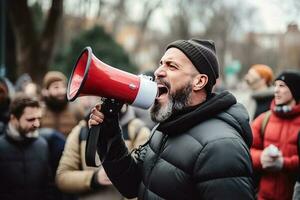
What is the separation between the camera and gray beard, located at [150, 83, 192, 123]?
2.78 m

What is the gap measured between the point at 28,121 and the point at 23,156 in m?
0.28

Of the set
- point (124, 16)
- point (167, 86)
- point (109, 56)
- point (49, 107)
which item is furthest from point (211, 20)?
point (167, 86)

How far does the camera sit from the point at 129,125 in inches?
170

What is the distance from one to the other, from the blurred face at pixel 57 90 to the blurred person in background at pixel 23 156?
5.30 feet

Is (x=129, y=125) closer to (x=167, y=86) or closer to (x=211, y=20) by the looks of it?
(x=167, y=86)

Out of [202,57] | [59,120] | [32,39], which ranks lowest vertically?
[32,39]

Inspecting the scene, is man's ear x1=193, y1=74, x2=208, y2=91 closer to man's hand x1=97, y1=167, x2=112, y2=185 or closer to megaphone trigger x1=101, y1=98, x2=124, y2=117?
megaphone trigger x1=101, y1=98, x2=124, y2=117

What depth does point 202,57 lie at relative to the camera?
9.24ft

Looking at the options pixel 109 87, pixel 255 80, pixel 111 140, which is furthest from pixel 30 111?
pixel 255 80

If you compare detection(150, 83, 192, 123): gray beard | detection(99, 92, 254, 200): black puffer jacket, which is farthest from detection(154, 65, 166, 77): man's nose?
detection(99, 92, 254, 200): black puffer jacket

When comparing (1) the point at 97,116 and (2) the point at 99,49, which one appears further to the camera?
(2) the point at 99,49

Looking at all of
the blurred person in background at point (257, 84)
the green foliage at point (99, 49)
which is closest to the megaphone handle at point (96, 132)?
the blurred person in background at point (257, 84)

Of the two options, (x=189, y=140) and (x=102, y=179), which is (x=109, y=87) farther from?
(x=102, y=179)

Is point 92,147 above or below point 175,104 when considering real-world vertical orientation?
below
